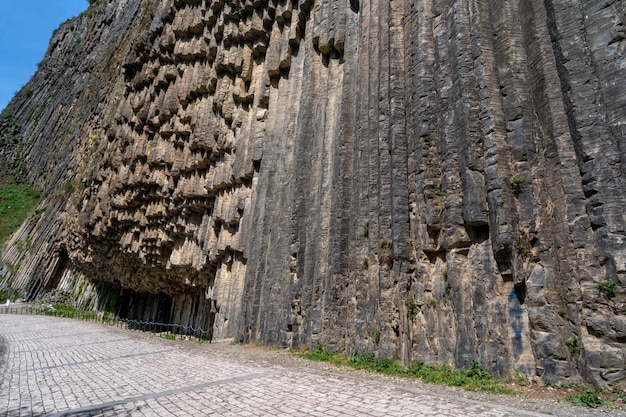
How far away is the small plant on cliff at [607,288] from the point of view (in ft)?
15.2

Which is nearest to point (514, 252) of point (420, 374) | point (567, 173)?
point (567, 173)

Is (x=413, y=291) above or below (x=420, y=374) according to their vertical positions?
above

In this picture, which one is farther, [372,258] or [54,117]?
[54,117]

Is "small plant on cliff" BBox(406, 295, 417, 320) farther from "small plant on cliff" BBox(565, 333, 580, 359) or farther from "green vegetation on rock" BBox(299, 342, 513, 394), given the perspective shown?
"small plant on cliff" BBox(565, 333, 580, 359)

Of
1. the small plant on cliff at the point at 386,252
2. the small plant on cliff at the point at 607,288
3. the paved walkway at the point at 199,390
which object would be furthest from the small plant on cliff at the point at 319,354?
the small plant on cliff at the point at 607,288

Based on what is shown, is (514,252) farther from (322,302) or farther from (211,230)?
(211,230)

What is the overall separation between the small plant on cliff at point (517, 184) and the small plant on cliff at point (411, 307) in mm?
2438

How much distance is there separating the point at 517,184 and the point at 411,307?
8.63 ft

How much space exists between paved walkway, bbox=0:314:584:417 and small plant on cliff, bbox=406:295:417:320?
132 centimetres

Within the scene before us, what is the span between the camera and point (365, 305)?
25.3 ft

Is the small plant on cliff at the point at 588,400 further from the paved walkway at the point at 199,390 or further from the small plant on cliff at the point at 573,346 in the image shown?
the paved walkway at the point at 199,390

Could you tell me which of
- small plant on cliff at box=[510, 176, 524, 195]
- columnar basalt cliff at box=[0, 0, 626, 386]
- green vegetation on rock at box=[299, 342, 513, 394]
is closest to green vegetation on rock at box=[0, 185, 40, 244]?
columnar basalt cliff at box=[0, 0, 626, 386]

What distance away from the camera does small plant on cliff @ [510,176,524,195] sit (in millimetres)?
5746

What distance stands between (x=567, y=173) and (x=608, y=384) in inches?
104
